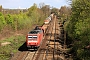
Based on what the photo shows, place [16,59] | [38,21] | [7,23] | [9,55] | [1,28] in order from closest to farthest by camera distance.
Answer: [16,59] < [9,55] < [1,28] < [7,23] < [38,21]

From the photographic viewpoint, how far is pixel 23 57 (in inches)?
926

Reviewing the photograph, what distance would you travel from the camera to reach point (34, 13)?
215 feet

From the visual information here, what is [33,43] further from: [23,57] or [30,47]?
[23,57]

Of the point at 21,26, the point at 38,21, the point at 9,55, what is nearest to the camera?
the point at 9,55

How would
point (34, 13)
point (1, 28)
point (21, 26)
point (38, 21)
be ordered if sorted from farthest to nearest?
point (38, 21) → point (34, 13) → point (21, 26) → point (1, 28)

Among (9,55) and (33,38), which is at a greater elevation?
(33,38)

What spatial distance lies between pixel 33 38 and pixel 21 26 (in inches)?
883

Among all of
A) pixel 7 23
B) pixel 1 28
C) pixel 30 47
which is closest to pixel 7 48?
pixel 30 47

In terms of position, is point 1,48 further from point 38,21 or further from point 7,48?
point 38,21

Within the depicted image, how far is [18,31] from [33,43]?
21032 millimetres

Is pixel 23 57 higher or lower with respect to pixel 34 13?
lower

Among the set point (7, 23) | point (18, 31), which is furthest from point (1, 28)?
point (18, 31)

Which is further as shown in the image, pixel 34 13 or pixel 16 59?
pixel 34 13

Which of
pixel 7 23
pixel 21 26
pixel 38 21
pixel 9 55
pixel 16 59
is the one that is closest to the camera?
pixel 16 59
